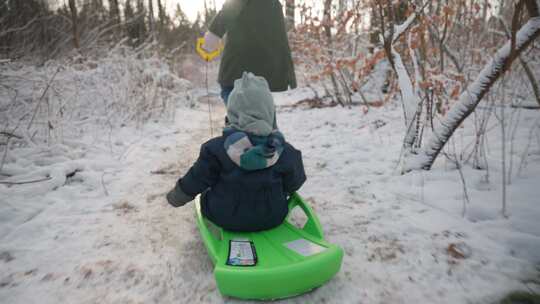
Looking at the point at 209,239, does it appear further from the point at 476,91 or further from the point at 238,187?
the point at 476,91

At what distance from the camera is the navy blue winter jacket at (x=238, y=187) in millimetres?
1612

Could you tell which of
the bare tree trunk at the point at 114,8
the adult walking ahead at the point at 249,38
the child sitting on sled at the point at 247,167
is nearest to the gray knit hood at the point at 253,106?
the child sitting on sled at the point at 247,167

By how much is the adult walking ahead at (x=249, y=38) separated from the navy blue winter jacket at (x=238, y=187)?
4.40 ft

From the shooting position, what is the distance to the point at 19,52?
5312mm

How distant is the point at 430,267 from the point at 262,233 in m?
0.85

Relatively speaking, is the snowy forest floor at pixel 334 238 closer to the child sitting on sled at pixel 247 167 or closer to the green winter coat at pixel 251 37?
the child sitting on sled at pixel 247 167

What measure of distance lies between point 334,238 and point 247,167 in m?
0.72

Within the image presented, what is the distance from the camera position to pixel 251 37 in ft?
9.05

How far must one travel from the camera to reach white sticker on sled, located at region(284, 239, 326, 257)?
1454 mm

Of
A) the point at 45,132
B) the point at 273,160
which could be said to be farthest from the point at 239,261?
the point at 45,132

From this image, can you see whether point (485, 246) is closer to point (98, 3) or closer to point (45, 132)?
point (45, 132)

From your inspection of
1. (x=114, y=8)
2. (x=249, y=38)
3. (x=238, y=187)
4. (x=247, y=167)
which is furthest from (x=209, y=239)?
(x=114, y=8)

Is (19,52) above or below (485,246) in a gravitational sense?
above

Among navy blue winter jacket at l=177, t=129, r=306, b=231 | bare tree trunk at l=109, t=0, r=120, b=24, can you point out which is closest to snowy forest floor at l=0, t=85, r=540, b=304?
navy blue winter jacket at l=177, t=129, r=306, b=231
